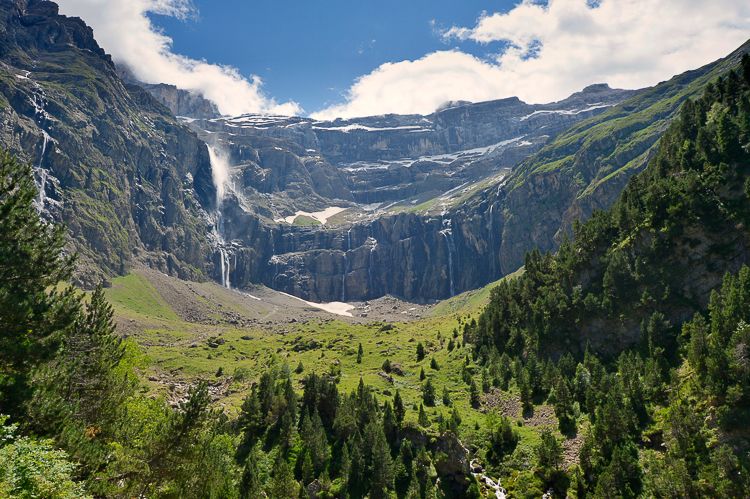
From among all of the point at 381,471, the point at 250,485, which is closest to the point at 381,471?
the point at 381,471

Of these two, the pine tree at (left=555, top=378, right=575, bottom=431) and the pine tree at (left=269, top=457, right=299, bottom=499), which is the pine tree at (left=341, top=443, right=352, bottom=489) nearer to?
the pine tree at (left=269, top=457, right=299, bottom=499)

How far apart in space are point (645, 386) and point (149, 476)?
164ft

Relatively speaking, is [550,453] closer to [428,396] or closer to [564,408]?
[564,408]

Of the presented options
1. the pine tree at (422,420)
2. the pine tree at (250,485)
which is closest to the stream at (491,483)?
the pine tree at (422,420)

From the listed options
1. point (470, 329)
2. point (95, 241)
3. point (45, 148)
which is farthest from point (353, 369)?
point (45, 148)

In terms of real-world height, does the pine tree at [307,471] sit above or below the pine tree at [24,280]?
below

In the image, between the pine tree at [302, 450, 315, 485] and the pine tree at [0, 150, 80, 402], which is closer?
the pine tree at [0, 150, 80, 402]

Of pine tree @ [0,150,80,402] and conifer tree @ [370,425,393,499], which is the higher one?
pine tree @ [0,150,80,402]

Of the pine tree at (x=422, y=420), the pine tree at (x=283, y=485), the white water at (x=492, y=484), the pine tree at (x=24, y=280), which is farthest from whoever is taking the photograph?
the pine tree at (x=422, y=420)

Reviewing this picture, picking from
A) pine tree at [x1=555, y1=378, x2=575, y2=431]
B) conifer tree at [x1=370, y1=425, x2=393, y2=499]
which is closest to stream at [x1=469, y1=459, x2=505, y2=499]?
conifer tree at [x1=370, y1=425, x2=393, y2=499]

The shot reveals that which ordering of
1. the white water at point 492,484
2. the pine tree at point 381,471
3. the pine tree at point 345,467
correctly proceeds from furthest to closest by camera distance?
the pine tree at point 345,467, the white water at point 492,484, the pine tree at point 381,471

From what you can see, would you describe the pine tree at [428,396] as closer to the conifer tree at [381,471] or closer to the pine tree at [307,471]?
the conifer tree at [381,471]

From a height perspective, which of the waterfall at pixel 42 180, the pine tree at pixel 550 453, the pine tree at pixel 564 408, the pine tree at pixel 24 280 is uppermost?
the waterfall at pixel 42 180

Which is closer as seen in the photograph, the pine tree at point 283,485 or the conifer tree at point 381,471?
the pine tree at point 283,485
